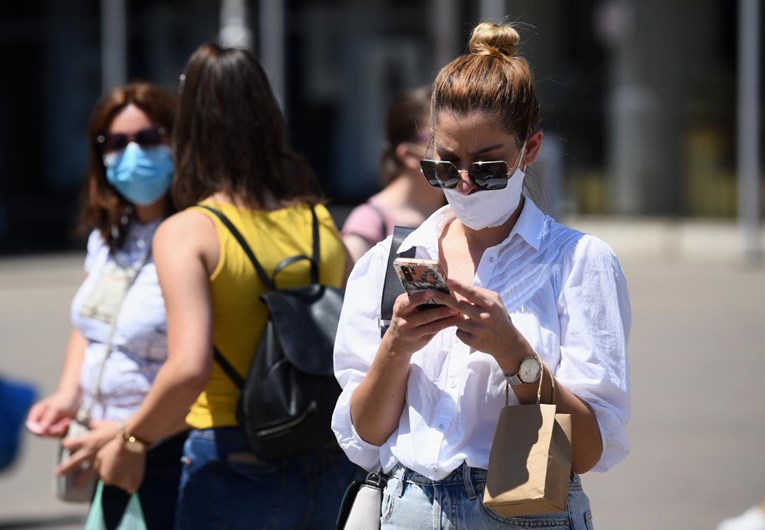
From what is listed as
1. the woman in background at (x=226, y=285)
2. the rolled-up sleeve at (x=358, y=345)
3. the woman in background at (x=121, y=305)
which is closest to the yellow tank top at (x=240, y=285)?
the woman in background at (x=226, y=285)

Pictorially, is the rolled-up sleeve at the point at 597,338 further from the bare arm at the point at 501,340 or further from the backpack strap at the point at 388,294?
the backpack strap at the point at 388,294

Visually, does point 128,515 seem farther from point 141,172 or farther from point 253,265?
point 141,172

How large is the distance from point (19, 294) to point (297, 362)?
1173cm

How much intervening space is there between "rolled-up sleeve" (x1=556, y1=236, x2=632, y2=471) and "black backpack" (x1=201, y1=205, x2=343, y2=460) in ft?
3.10

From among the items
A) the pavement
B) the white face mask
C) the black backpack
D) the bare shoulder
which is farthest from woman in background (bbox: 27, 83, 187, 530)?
the pavement

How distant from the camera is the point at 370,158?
67.8 feet

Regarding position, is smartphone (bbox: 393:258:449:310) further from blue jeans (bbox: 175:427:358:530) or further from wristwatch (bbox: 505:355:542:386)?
blue jeans (bbox: 175:427:358:530)

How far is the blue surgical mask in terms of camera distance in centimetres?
358

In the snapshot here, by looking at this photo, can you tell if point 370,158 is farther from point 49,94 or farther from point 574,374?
point 574,374

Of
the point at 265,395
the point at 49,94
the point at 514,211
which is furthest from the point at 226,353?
the point at 49,94

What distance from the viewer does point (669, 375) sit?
8992mm

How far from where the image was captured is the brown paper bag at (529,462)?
2.08m

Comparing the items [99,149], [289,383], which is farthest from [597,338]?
[99,149]

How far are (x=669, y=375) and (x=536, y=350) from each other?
7028 millimetres
